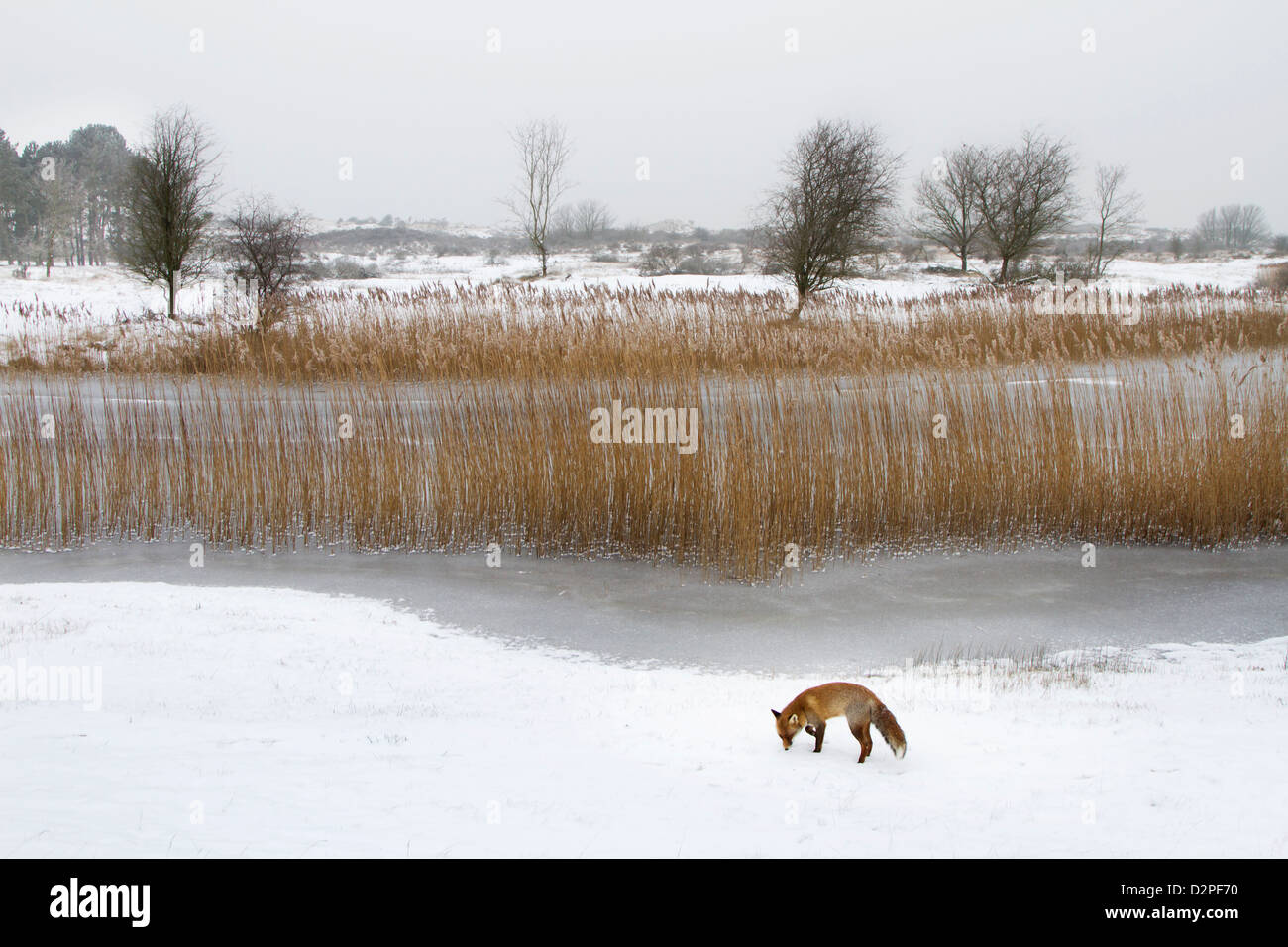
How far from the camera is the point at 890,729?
8.90 feet

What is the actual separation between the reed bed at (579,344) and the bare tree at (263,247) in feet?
18.0

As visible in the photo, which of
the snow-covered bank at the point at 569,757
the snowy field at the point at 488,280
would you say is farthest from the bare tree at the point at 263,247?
the snow-covered bank at the point at 569,757

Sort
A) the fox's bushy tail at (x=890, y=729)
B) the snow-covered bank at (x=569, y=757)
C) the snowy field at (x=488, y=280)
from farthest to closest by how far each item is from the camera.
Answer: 1. the snowy field at (x=488, y=280)
2. the fox's bushy tail at (x=890, y=729)
3. the snow-covered bank at (x=569, y=757)

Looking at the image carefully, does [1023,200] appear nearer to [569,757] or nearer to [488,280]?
[488,280]

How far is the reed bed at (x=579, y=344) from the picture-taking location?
269 inches

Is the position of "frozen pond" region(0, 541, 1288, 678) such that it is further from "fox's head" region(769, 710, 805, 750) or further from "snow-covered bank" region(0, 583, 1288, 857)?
"fox's head" region(769, 710, 805, 750)

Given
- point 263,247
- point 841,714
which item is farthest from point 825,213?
point 841,714

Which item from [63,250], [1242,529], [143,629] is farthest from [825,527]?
[63,250]

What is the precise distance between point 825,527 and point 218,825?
4.90 meters

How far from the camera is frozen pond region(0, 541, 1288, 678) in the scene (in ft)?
15.5

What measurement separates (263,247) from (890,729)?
63.2ft

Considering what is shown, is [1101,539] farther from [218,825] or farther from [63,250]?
[63,250]

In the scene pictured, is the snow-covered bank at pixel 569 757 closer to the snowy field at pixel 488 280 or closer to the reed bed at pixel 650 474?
the reed bed at pixel 650 474

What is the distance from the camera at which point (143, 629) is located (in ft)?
13.7
